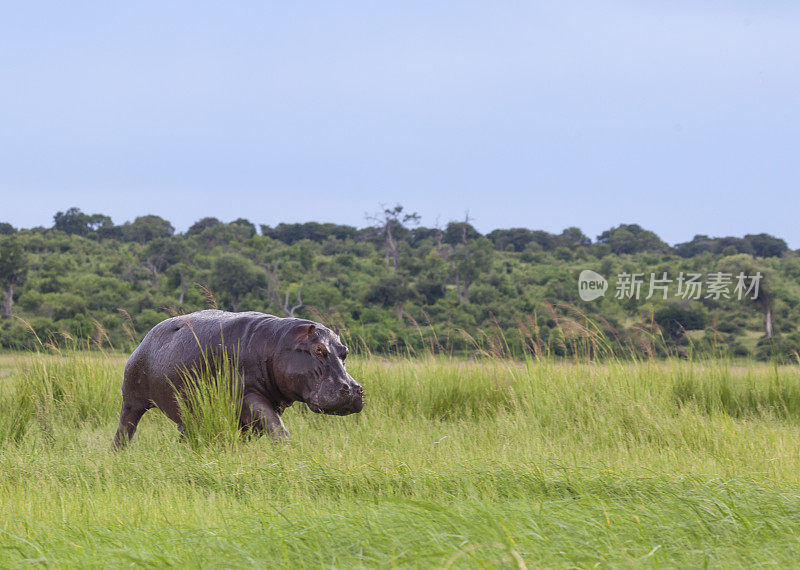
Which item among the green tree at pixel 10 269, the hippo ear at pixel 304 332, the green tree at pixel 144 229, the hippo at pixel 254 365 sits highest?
the green tree at pixel 144 229

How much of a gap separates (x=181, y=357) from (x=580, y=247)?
245ft

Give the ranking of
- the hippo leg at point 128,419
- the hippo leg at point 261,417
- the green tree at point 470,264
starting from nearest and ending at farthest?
1. the hippo leg at point 261,417
2. the hippo leg at point 128,419
3. the green tree at point 470,264

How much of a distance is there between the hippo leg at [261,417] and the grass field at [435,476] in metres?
0.11

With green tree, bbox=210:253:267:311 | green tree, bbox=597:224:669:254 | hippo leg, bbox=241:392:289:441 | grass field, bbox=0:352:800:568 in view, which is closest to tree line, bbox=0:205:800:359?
green tree, bbox=210:253:267:311

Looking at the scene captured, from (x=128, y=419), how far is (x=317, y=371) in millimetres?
1666

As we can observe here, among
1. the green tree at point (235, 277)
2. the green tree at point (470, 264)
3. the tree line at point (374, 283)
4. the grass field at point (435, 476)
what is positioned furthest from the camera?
the green tree at point (470, 264)

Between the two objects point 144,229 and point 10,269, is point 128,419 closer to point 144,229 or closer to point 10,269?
point 10,269

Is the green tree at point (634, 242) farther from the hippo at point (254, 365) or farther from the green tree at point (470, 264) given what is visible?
the hippo at point (254, 365)

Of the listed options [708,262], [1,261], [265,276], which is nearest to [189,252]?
[265,276]

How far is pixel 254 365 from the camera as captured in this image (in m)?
4.37

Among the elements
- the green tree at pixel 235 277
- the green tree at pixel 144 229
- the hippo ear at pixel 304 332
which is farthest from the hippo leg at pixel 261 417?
the green tree at pixel 144 229

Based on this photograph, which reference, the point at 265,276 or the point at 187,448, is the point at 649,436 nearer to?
the point at 187,448

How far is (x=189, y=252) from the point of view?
62781 mm

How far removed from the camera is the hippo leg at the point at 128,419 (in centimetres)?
492
